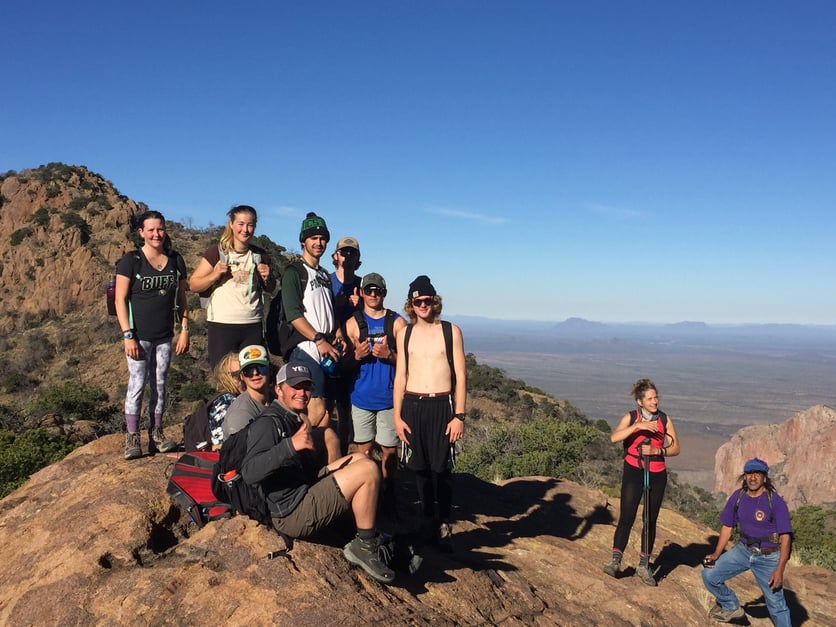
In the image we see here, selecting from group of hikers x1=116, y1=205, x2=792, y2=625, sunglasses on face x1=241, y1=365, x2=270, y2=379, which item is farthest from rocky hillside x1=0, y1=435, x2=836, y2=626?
sunglasses on face x1=241, y1=365, x2=270, y2=379

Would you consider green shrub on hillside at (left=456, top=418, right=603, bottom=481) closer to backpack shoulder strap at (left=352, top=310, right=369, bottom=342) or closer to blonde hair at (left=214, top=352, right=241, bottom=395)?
backpack shoulder strap at (left=352, top=310, right=369, bottom=342)

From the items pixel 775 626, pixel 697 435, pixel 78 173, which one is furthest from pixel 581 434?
Result: pixel 697 435

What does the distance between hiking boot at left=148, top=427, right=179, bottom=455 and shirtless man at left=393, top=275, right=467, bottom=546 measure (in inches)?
91.7

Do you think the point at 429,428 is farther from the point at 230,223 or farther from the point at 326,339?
the point at 230,223

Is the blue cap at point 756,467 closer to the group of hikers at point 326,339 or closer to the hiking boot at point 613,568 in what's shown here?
the hiking boot at point 613,568

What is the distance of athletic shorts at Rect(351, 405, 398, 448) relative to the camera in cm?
459

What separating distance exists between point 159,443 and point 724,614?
521 cm

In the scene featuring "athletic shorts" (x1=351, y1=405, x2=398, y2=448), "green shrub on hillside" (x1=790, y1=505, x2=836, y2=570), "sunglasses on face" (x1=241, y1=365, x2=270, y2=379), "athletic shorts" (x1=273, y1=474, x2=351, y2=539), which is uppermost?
"sunglasses on face" (x1=241, y1=365, x2=270, y2=379)

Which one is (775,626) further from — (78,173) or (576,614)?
(78,173)

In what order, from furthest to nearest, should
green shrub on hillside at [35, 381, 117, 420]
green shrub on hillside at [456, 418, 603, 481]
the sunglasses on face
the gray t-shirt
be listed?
green shrub on hillside at [35, 381, 117, 420] → green shrub on hillside at [456, 418, 603, 481] → the sunglasses on face → the gray t-shirt

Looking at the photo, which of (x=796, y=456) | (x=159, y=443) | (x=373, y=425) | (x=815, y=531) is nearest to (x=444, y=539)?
(x=373, y=425)

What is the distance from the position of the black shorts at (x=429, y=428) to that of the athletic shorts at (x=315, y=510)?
124 centimetres

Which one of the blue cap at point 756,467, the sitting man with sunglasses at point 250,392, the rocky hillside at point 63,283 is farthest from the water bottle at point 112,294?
the rocky hillside at point 63,283

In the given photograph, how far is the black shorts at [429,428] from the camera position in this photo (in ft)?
14.3
